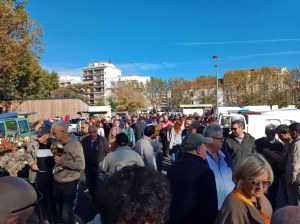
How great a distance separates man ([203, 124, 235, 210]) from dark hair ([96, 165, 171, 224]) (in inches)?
93.2

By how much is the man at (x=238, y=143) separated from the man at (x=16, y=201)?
4.31 m

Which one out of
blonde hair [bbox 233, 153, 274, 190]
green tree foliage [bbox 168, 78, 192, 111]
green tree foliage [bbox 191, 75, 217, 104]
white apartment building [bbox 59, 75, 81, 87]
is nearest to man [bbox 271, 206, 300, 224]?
blonde hair [bbox 233, 153, 274, 190]

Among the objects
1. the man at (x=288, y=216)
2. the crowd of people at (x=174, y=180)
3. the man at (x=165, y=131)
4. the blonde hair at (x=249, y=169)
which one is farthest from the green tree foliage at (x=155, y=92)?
the man at (x=288, y=216)

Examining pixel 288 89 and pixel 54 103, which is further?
pixel 288 89

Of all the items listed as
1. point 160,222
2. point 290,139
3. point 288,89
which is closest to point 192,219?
point 160,222

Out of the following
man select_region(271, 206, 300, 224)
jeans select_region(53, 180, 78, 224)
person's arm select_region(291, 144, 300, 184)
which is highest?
man select_region(271, 206, 300, 224)

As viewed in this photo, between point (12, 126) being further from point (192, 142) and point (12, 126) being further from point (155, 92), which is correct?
point (155, 92)

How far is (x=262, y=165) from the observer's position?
2727 millimetres

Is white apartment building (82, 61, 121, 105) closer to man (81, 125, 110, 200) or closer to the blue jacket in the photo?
man (81, 125, 110, 200)

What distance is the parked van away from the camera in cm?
1388

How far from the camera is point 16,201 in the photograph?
1.41m

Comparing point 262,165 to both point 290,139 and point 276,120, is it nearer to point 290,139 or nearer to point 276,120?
point 290,139

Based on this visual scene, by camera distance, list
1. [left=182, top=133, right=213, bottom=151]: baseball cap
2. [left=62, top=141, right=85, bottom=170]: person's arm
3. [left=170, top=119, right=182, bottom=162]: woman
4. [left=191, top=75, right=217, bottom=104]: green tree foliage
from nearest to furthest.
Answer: [left=182, top=133, right=213, bottom=151]: baseball cap → [left=62, top=141, right=85, bottom=170]: person's arm → [left=170, top=119, right=182, bottom=162]: woman → [left=191, top=75, right=217, bottom=104]: green tree foliage

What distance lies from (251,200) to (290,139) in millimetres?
2676
